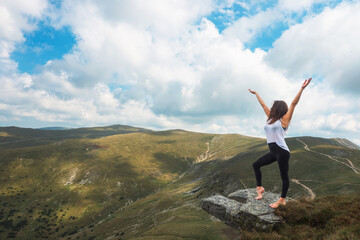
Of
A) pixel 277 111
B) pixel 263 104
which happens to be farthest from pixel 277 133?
pixel 263 104

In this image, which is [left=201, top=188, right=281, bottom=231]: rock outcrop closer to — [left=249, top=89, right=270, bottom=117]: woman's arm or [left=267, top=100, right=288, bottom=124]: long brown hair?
[left=267, top=100, right=288, bottom=124]: long brown hair

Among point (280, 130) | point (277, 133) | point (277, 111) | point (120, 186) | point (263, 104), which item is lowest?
point (120, 186)

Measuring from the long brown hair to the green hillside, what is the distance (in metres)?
21.8

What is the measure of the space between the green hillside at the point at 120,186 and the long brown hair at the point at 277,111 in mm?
21765

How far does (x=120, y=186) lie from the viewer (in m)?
146

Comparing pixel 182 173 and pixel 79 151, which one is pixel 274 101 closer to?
A: pixel 182 173

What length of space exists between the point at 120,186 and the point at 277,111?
6154 inches

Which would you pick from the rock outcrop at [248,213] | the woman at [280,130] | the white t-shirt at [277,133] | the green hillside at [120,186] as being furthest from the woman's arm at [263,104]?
the green hillside at [120,186]

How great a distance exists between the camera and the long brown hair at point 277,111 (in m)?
9.29

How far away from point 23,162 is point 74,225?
3883 inches

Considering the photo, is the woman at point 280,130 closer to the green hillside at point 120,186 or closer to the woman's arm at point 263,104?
the woman's arm at point 263,104

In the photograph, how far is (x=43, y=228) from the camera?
102750mm

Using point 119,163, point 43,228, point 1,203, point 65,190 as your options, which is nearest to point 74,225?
point 43,228

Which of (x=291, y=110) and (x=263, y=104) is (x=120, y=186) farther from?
(x=291, y=110)
